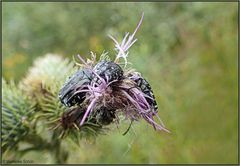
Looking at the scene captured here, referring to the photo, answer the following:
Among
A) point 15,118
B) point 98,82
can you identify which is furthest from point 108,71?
point 15,118

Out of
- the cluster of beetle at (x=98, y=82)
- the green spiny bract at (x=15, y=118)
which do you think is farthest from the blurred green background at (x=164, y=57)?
the cluster of beetle at (x=98, y=82)

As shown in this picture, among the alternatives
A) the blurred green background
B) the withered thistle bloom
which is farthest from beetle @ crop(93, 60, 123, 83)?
the blurred green background

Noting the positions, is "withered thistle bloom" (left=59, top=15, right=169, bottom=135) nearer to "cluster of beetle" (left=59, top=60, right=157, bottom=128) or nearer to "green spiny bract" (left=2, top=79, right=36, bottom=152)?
"cluster of beetle" (left=59, top=60, right=157, bottom=128)

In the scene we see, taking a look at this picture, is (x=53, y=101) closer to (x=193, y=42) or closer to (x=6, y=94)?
(x=6, y=94)

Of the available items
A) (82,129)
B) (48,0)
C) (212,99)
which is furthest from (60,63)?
(48,0)

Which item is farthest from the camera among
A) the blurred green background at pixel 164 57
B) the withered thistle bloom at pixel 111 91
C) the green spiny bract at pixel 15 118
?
the blurred green background at pixel 164 57

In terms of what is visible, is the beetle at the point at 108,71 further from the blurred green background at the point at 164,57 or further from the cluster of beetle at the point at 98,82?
the blurred green background at the point at 164,57

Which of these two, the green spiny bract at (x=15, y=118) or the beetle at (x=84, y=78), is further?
the green spiny bract at (x=15, y=118)
